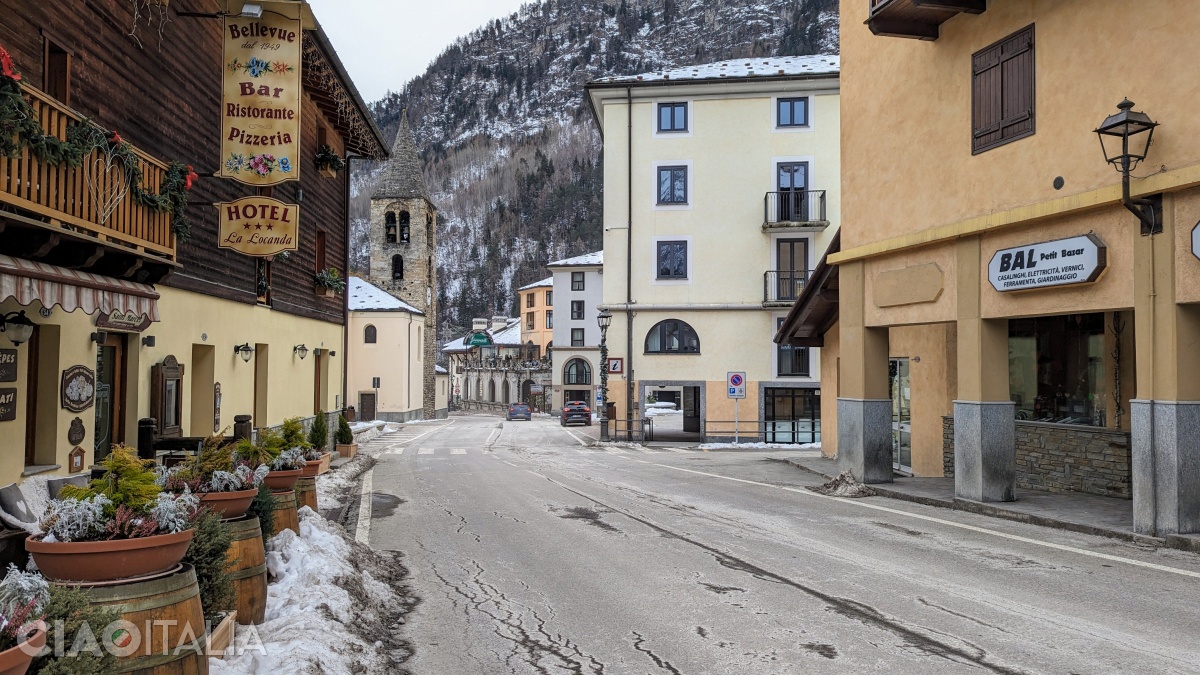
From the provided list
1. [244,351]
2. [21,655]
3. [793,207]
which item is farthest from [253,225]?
[793,207]

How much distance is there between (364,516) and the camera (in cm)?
1365

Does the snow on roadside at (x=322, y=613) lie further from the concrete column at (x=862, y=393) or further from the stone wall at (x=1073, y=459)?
the stone wall at (x=1073, y=459)

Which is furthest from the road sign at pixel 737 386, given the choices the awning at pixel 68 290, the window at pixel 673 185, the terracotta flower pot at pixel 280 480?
the terracotta flower pot at pixel 280 480

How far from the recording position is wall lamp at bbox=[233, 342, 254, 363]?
16.6 meters

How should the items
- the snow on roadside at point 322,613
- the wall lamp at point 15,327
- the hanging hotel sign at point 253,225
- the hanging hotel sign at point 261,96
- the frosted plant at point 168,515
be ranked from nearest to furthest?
the frosted plant at point 168,515
the snow on roadside at point 322,613
the wall lamp at point 15,327
the hanging hotel sign at point 261,96
the hanging hotel sign at point 253,225

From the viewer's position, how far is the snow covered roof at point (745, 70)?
34.4m

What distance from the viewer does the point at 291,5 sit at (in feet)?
42.8

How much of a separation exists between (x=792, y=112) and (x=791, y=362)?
9.66 m

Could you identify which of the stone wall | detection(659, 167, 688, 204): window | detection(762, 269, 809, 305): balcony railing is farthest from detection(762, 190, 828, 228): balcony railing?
the stone wall

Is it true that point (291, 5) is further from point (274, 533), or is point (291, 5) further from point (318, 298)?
point (318, 298)

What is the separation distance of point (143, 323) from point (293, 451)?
4.07 meters

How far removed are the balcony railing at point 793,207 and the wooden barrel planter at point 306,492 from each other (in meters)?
26.4

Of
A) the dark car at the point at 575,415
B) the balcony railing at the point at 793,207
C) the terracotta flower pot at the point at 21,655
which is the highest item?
the balcony railing at the point at 793,207

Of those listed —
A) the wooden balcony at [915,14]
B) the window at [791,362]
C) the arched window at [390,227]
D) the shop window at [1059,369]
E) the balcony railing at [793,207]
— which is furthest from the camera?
the arched window at [390,227]
